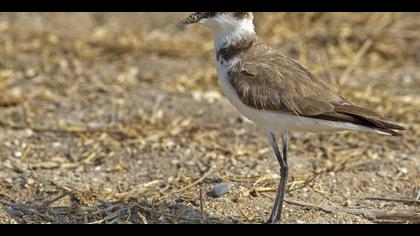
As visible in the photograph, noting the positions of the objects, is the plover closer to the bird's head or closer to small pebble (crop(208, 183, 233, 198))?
the bird's head

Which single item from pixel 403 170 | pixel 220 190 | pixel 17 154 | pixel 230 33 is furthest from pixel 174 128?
pixel 403 170

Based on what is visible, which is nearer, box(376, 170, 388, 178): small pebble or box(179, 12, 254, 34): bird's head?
box(179, 12, 254, 34): bird's head

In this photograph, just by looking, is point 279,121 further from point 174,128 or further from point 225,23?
point 174,128

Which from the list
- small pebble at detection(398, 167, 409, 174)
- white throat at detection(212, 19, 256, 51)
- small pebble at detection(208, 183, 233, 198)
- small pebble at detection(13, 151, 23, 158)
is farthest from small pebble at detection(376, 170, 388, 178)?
small pebble at detection(13, 151, 23, 158)

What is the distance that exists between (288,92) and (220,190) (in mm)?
885

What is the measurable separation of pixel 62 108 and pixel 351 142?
2568mm

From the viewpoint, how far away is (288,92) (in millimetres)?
4598

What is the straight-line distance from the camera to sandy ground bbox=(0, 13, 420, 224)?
16.4 ft

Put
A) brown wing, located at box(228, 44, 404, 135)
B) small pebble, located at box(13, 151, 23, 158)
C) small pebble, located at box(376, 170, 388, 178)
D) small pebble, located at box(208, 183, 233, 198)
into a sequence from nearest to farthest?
brown wing, located at box(228, 44, 404, 135) → small pebble, located at box(208, 183, 233, 198) → small pebble, located at box(376, 170, 388, 178) → small pebble, located at box(13, 151, 23, 158)

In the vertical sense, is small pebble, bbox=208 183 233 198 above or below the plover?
below

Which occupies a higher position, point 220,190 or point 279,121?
point 279,121

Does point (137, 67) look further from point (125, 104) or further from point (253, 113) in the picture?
point (253, 113)

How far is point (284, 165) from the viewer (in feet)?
15.8
